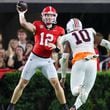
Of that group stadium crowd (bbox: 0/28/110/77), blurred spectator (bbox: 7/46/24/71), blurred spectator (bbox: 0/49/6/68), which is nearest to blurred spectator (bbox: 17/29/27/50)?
stadium crowd (bbox: 0/28/110/77)

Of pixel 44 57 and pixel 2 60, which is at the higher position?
pixel 44 57

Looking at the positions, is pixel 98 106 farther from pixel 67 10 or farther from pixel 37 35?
pixel 67 10

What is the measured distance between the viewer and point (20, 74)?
57.5 ft

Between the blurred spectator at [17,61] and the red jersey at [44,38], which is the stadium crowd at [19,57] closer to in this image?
the blurred spectator at [17,61]

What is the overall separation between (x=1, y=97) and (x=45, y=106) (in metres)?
0.88

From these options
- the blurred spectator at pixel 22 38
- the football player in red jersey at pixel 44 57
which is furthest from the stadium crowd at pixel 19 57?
the football player in red jersey at pixel 44 57

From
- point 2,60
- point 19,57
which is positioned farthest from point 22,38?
point 2,60

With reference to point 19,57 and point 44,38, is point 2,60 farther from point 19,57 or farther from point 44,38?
point 44,38

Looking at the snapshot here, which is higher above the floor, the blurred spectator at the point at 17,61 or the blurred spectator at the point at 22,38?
the blurred spectator at the point at 22,38

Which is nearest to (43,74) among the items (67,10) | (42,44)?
(42,44)

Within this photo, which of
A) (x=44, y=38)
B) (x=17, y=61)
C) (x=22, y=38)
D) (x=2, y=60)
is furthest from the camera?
(x=22, y=38)

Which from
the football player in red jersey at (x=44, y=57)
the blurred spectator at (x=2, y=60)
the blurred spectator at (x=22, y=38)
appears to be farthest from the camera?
the blurred spectator at (x=22, y=38)

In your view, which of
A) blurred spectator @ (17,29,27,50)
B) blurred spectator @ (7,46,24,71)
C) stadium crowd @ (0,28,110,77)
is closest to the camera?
stadium crowd @ (0,28,110,77)

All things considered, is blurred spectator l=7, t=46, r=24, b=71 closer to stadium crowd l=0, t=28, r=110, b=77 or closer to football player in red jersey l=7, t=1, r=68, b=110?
stadium crowd l=0, t=28, r=110, b=77
